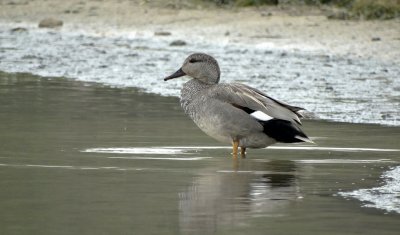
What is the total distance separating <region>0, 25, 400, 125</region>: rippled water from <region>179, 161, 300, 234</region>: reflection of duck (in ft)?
10.6

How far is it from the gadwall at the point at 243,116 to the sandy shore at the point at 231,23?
314 inches

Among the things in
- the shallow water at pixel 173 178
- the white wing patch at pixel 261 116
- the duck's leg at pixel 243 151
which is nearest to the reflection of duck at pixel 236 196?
the shallow water at pixel 173 178

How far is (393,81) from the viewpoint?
14.9 m

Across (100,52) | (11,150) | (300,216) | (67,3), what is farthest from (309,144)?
(67,3)

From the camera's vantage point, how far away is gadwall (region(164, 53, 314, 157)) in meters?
9.10

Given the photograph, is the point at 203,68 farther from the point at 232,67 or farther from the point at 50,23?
the point at 50,23

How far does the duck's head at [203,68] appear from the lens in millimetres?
9852

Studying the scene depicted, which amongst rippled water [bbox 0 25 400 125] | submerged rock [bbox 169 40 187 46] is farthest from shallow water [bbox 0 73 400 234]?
submerged rock [bbox 169 40 187 46]

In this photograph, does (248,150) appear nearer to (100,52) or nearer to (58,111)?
(58,111)

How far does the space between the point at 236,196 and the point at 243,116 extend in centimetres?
206

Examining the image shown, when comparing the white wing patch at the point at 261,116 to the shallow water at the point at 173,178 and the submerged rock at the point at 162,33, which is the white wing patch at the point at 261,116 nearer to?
the shallow water at the point at 173,178

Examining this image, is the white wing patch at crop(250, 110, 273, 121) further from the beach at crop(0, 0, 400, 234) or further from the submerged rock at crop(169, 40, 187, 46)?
the submerged rock at crop(169, 40, 187, 46)

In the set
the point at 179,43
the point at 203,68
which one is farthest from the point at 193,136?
the point at 179,43

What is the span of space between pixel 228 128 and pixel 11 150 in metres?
1.62
